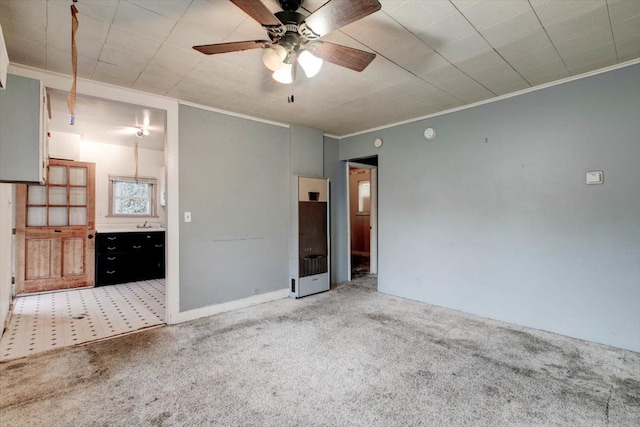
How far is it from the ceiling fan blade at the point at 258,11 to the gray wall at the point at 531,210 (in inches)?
115

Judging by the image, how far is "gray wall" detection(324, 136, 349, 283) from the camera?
5094 mm

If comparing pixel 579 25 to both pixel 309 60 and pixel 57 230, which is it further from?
pixel 57 230

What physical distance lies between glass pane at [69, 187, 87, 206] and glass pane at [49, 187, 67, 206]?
0.08 m

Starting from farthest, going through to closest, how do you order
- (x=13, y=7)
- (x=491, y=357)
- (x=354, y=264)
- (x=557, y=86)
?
1. (x=354, y=264)
2. (x=557, y=86)
3. (x=491, y=357)
4. (x=13, y=7)

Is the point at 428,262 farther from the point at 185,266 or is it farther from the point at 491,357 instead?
the point at 185,266

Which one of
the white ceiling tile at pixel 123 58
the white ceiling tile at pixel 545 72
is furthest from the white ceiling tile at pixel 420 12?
the white ceiling tile at pixel 123 58

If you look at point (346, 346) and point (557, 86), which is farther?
point (557, 86)

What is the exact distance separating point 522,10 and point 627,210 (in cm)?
208

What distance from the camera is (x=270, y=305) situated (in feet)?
13.2

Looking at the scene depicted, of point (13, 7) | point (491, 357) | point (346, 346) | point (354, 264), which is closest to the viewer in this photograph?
point (13, 7)

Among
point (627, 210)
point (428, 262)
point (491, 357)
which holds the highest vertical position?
point (627, 210)

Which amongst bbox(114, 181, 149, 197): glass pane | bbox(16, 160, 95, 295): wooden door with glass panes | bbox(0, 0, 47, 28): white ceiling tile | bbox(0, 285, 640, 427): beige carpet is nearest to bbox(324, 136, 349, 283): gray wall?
bbox(0, 285, 640, 427): beige carpet

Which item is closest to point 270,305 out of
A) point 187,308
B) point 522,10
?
Result: point 187,308

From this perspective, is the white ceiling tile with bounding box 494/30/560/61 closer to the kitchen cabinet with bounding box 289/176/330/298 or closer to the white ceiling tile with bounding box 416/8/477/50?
the white ceiling tile with bounding box 416/8/477/50
